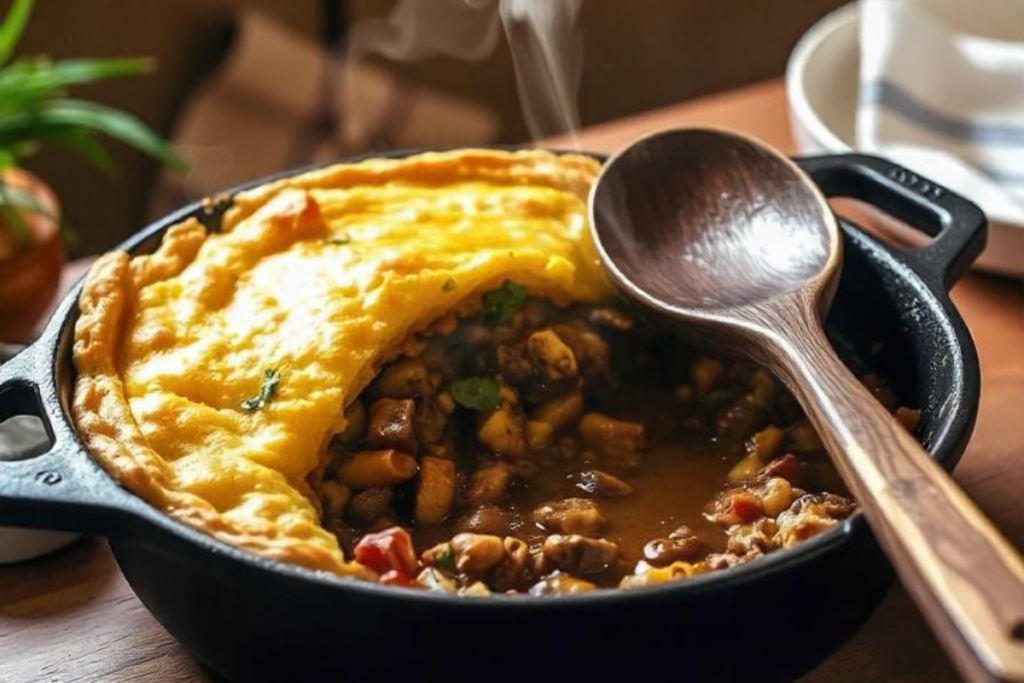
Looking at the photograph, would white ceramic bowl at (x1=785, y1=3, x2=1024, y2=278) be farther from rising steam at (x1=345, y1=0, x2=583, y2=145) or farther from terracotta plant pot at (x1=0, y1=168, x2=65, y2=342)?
terracotta plant pot at (x1=0, y1=168, x2=65, y2=342)

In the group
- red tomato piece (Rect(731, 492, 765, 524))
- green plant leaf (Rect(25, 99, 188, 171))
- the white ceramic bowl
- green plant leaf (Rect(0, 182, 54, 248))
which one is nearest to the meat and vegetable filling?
red tomato piece (Rect(731, 492, 765, 524))

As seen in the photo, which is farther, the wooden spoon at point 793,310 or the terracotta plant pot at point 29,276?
the terracotta plant pot at point 29,276

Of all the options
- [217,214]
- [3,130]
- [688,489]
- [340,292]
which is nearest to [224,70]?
[3,130]

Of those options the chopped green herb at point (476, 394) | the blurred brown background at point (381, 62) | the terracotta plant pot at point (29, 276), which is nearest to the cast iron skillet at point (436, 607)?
the chopped green herb at point (476, 394)

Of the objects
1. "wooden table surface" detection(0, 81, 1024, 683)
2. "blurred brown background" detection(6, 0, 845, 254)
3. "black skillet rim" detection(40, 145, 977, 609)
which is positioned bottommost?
"blurred brown background" detection(6, 0, 845, 254)

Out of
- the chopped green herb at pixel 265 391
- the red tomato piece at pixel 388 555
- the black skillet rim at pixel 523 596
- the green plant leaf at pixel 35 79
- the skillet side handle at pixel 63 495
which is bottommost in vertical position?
the red tomato piece at pixel 388 555

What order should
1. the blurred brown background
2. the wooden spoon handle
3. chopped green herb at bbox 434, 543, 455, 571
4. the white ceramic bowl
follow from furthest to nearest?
the blurred brown background
the white ceramic bowl
chopped green herb at bbox 434, 543, 455, 571
the wooden spoon handle

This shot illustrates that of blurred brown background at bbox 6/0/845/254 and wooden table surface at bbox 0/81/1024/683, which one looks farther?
blurred brown background at bbox 6/0/845/254

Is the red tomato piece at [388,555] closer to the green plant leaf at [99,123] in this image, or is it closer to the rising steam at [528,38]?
the rising steam at [528,38]
